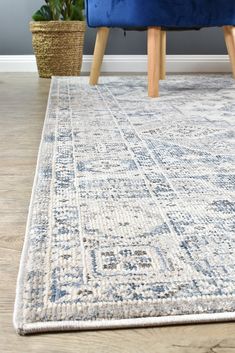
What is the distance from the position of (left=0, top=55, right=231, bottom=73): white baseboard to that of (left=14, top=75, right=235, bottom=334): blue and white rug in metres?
1.55

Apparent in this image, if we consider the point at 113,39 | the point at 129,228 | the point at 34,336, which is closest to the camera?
the point at 34,336

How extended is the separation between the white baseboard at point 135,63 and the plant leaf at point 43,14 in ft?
1.06

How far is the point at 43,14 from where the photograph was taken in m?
2.52

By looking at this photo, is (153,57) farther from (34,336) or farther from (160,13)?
(34,336)

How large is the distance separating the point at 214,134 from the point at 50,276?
777 millimetres

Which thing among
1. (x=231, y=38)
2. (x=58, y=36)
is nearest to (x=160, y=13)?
(x=231, y=38)

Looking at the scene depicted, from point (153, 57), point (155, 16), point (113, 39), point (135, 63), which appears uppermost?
point (155, 16)

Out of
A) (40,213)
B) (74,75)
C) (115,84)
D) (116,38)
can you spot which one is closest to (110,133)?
(40,213)

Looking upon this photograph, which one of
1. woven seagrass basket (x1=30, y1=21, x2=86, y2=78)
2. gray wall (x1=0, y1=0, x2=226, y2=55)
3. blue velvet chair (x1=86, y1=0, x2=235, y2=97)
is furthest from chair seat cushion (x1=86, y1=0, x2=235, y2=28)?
gray wall (x1=0, y1=0, x2=226, y2=55)

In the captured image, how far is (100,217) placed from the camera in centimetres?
70

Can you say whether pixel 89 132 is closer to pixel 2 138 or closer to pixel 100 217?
pixel 2 138

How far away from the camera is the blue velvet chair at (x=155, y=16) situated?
5.88 ft

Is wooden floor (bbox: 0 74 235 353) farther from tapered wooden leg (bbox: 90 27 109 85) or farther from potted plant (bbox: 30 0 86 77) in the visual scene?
potted plant (bbox: 30 0 86 77)

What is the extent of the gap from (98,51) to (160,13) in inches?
17.5
